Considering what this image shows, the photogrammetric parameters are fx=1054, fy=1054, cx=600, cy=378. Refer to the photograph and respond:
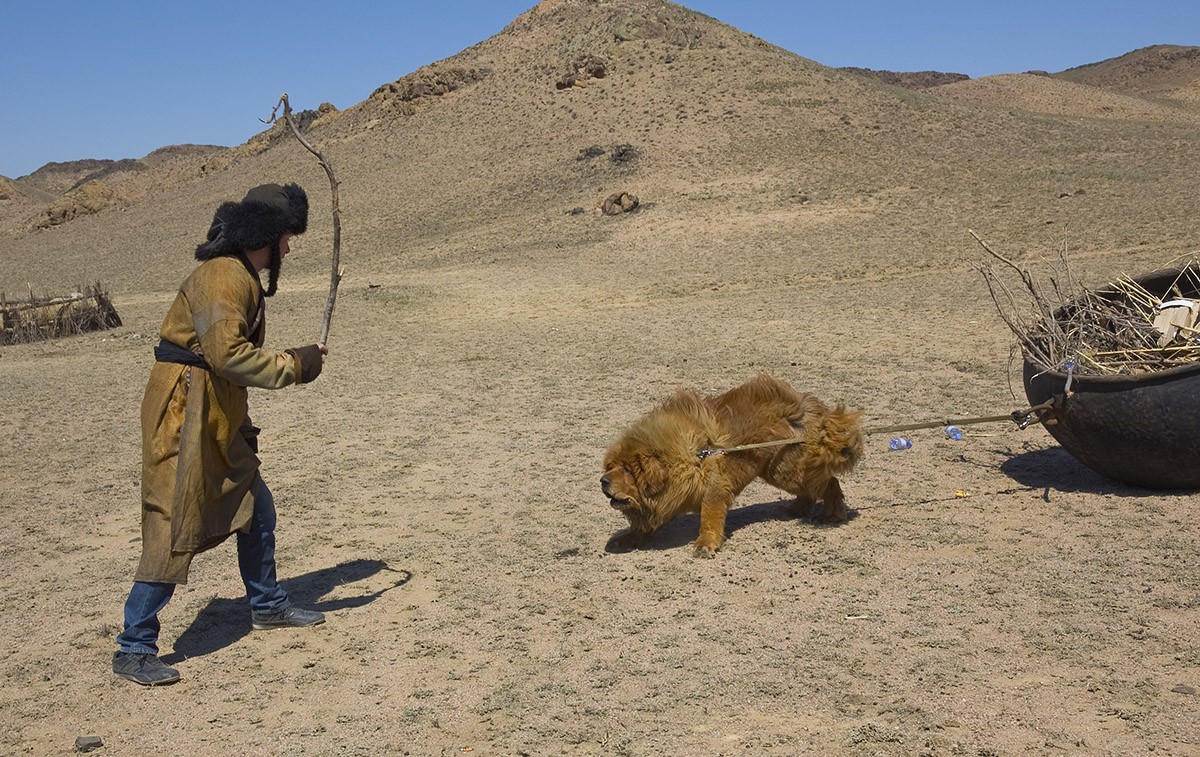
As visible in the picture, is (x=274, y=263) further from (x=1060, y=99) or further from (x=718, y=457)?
(x=1060, y=99)

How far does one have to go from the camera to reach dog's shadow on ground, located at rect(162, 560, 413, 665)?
4781 mm

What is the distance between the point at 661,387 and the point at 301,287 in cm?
1362

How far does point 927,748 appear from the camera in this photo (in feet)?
11.3

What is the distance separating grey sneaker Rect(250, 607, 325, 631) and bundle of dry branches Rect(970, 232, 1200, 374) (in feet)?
13.2

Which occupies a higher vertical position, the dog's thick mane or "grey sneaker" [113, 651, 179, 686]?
the dog's thick mane

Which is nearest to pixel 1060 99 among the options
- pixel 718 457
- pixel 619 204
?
pixel 619 204

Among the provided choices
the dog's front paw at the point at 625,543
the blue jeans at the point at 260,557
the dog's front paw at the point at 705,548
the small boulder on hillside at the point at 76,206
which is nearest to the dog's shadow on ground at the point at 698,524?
the dog's front paw at the point at 625,543

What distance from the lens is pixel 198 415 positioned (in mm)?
4336

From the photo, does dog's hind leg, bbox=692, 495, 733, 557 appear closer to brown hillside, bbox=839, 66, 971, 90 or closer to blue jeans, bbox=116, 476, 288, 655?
blue jeans, bbox=116, 476, 288, 655

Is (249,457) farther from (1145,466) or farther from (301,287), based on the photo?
(301,287)

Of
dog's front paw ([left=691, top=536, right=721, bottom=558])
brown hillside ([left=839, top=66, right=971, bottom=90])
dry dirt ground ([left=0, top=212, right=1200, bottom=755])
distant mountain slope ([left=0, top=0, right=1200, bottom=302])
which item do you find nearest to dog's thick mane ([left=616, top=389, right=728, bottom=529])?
dog's front paw ([left=691, top=536, right=721, bottom=558])

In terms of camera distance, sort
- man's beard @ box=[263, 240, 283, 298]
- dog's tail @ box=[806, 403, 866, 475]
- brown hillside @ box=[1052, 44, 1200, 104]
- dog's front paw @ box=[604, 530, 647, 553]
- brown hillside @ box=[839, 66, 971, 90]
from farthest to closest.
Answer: brown hillside @ box=[839, 66, 971, 90] → brown hillside @ box=[1052, 44, 1200, 104] → dog's front paw @ box=[604, 530, 647, 553] → dog's tail @ box=[806, 403, 866, 475] → man's beard @ box=[263, 240, 283, 298]

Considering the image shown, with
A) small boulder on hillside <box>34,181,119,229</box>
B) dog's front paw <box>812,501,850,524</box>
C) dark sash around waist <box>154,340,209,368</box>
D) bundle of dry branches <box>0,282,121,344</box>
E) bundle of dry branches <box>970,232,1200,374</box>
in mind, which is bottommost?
dog's front paw <box>812,501,850,524</box>

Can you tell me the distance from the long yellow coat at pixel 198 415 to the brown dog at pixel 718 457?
5.88 ft
